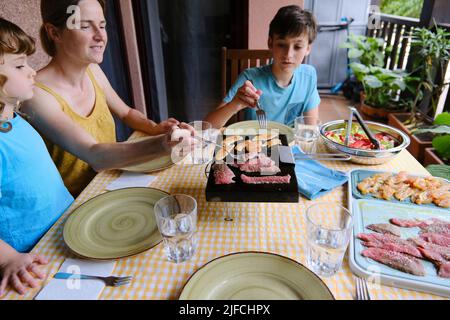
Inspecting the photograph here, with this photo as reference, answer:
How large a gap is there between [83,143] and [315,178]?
844 mm

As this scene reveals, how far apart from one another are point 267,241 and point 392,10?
5.76m

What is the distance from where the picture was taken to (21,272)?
73 centimetres

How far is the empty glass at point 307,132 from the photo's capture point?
133cm

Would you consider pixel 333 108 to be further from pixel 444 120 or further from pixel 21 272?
pixel 21 272

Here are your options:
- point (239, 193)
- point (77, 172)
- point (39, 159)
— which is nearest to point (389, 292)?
point (239, 193)

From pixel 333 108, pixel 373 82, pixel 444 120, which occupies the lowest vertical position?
pixel 333 108

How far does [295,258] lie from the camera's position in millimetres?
791

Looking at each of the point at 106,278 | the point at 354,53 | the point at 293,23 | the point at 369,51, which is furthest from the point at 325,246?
the point at 369,51

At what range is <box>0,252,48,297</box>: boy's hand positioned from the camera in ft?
2.33

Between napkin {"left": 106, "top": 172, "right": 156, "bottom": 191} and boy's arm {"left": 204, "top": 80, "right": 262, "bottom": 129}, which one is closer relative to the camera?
napkin {"left": 106, "top": 172, "right": 156, "bottom": 191}

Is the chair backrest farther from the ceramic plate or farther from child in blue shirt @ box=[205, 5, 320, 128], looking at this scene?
the ceramic plate

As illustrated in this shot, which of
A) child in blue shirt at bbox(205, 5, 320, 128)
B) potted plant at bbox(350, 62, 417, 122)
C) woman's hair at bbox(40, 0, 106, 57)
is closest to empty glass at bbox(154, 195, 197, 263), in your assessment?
child in blue shirt at bbox(205, 5, 320, 128)

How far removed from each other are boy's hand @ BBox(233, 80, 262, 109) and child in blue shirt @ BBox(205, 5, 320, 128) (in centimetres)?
8

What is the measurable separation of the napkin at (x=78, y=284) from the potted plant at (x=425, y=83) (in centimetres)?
270
